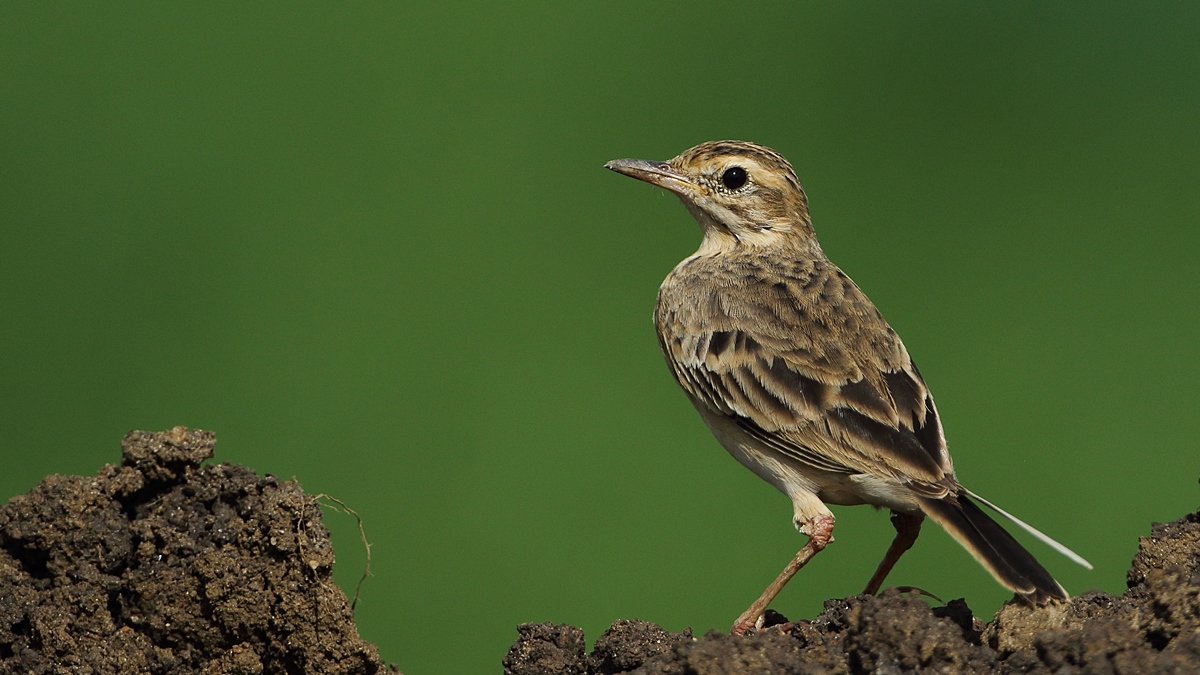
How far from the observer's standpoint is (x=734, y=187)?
720 cm

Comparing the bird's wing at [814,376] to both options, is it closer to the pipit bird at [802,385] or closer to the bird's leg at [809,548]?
the pipit bird at [802,385]

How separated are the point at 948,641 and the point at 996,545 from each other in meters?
0.92

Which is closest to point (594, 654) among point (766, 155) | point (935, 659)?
point (935, 659)

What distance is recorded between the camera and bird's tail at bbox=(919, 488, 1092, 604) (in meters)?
4.33

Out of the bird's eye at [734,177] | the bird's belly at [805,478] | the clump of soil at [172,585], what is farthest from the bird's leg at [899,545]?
the clump of soil at [172,585]

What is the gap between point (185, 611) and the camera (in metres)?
4.55

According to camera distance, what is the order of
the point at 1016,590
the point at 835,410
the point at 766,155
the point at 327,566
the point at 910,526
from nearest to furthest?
the point at 1016,590 < the point at 327,566 < the point at 835,410 < the point at 910,526 < the point at 766,155

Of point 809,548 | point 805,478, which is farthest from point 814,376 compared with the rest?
point 809,548

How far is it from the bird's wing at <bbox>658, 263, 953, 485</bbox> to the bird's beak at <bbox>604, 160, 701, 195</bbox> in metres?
0.90

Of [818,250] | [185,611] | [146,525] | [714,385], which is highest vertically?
[818,250]

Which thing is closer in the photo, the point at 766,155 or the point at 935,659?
the point at 935,659

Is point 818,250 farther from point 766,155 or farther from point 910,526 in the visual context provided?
point 910,526

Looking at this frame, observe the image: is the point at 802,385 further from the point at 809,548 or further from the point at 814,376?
the point at 809,548

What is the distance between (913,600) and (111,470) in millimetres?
3041
